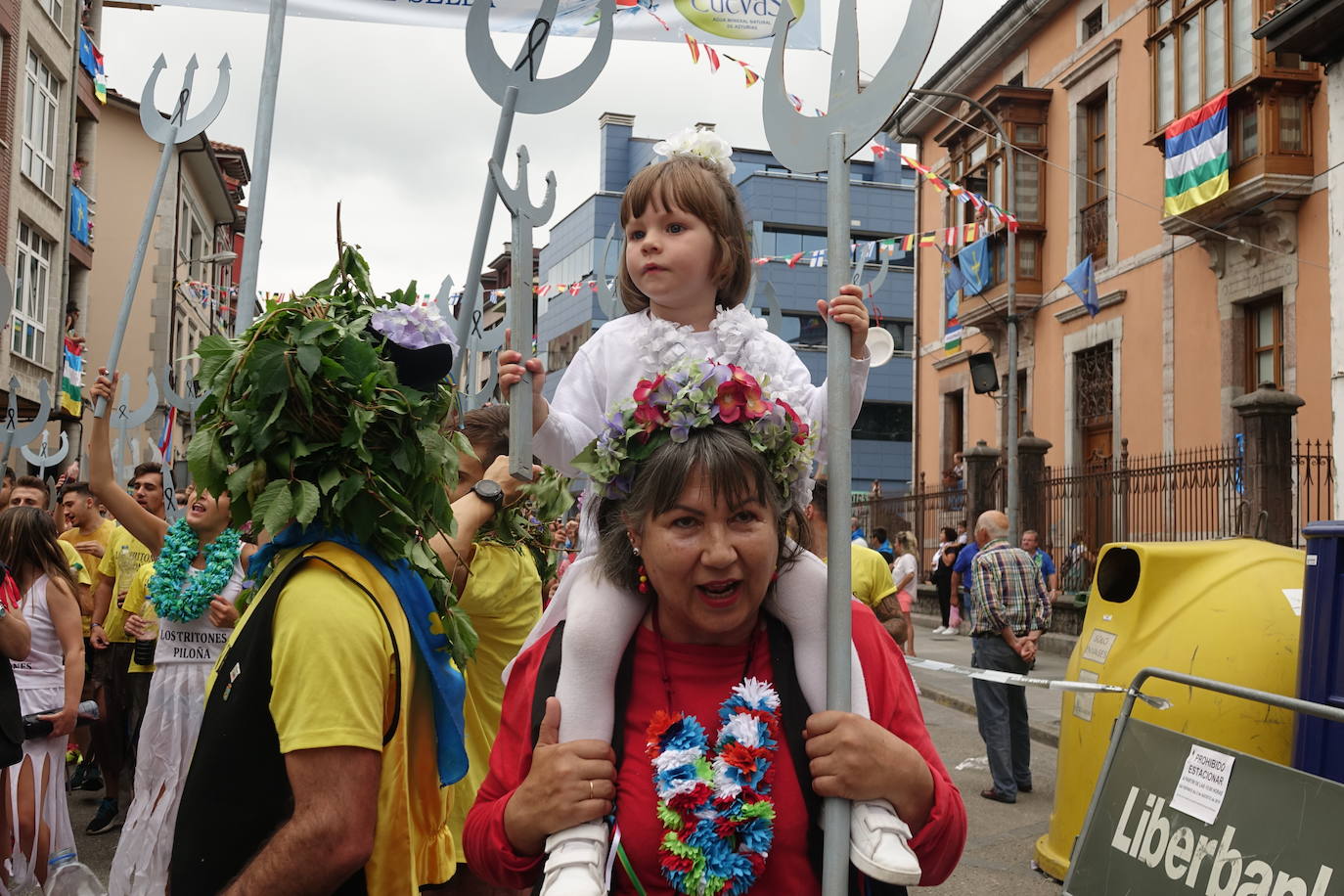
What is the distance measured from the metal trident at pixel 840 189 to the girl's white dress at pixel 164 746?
2.92 m

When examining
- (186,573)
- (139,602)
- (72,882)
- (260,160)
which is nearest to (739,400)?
(260,160)

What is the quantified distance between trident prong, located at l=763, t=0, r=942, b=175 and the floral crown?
407 millimetres

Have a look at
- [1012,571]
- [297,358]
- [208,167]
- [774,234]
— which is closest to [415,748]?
[297,358]

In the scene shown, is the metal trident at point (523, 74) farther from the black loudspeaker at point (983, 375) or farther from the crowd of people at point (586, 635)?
the black loudspeaker at point (983, 375)

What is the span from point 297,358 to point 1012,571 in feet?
23.6

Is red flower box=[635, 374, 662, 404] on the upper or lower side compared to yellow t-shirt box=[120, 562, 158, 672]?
upper

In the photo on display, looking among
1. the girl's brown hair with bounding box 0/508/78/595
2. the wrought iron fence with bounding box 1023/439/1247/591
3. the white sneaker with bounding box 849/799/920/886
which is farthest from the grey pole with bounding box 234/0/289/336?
the wrought iron fence with bounding box 1023/439/1247/591

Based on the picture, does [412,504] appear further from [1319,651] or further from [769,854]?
[1319,651]

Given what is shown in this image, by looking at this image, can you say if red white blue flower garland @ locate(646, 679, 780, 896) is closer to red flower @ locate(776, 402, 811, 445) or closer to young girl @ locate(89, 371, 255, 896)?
red flower @ locate(776, 402, 811, 445)

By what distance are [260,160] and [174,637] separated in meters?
2.20

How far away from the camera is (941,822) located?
215cm

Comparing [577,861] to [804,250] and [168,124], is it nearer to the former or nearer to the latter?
[168,124]

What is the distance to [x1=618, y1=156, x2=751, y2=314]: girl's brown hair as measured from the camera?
2951 mm

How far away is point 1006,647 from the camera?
8.97 m
